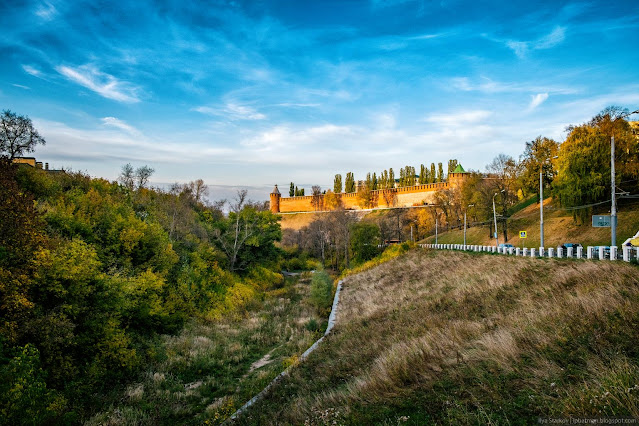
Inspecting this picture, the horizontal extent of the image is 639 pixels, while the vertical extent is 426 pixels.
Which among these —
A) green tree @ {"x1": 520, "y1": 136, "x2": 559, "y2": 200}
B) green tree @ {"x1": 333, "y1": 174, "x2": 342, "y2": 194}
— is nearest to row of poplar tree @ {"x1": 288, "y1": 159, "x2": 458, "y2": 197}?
green tree @ {"x1": 333, "y1": 174, "x2": 342, "y2": 194}

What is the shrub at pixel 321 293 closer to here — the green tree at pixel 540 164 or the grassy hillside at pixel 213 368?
the grassy hillside at pixel 213 368

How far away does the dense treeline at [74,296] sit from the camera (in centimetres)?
1012

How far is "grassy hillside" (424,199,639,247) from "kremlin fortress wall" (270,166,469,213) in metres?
27.9

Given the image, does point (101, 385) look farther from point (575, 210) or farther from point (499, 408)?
point (575, 210)

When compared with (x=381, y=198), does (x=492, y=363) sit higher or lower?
lower

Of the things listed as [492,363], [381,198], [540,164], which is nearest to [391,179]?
[381,198]

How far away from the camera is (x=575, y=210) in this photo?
34156mm

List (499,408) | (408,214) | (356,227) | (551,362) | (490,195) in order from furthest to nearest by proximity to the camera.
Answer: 1. (408,214)
2. (356,227)
3. (490,195)
4. (551,362)
5. (499,408)

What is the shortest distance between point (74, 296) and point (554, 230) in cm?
3989

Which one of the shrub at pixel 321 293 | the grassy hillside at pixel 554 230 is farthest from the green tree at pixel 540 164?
the shrub at pixel 321 293

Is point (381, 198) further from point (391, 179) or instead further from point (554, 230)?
point (554, 230)

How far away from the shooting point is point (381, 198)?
10075cm

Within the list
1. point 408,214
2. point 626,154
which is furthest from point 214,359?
point 408,214

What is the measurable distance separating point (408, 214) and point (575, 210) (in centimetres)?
4631
